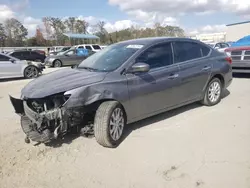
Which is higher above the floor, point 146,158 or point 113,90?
point 113,90

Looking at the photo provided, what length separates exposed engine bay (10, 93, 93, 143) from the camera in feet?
12.4

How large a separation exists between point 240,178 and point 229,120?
220 centimetres

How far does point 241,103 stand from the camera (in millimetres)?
6492

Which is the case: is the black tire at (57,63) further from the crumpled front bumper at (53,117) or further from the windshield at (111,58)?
the crumpled front bumper at (53,117)

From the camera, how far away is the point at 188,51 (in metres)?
5.62

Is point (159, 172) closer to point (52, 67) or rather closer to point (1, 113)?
point (1, 113)

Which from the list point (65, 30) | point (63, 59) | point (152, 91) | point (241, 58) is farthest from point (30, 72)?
point (65, 30)

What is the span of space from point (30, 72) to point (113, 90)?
10.4 meters

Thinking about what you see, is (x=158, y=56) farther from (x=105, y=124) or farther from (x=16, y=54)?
(x=16, y=54)

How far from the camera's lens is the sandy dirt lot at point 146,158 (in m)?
3.21

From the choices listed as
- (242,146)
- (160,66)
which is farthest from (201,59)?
(242,146)

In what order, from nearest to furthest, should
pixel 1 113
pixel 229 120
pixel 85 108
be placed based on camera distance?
pixel 85 108 < pixel 229 120 < pixel 1 113

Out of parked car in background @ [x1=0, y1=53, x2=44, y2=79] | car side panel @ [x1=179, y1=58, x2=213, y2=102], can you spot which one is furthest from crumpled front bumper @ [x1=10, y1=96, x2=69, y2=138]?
parked car in background @ [x1=0, y1=53, x2=44, y2=79]

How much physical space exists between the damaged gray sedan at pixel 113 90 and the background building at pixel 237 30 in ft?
148
